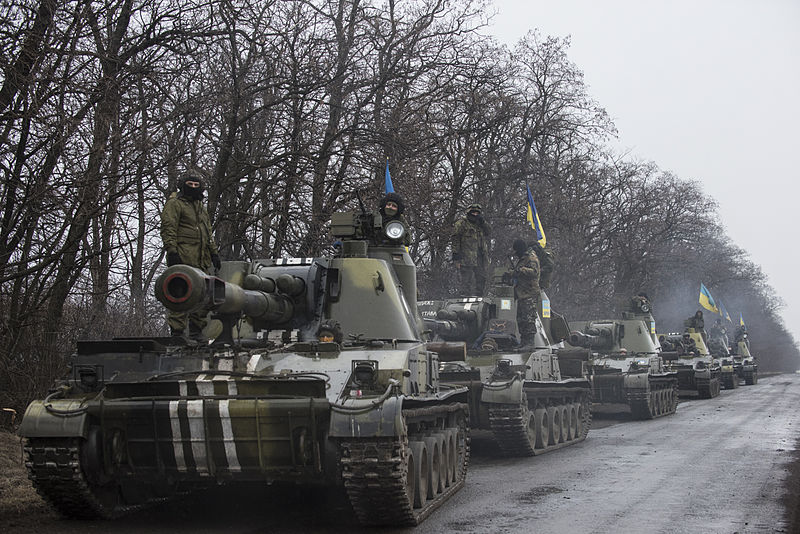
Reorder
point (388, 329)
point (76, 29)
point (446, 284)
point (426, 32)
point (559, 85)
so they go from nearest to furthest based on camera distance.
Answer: point (388, 329) → point (76, 29) → point (426, 32) → point (446, 284) → point (559, 85)

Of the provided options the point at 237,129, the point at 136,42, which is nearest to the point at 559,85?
the point at 237,129

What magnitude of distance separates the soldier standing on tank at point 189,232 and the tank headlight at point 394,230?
2.24m

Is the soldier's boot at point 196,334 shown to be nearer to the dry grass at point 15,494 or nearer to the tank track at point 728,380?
the dry grass at point 15,494

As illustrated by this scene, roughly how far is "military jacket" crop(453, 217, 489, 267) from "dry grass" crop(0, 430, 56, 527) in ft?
27.0

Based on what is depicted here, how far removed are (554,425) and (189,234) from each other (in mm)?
7839

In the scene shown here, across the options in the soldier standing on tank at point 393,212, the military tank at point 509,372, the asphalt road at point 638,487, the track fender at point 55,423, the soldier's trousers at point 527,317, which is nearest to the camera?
the track fender at point 55,423

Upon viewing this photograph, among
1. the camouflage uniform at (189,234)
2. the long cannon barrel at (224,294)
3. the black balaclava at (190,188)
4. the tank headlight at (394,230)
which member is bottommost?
the long cannon barrel at (224,294)

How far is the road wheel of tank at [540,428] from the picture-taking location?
1471 centimetres

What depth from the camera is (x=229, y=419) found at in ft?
24.4

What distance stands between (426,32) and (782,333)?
296 feet

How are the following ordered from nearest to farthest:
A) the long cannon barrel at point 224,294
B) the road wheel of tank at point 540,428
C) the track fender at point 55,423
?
1. the long cannon barrel at point 224,294
2. the track fender at point 55,423
3. the road wheel of tank at point 540,428

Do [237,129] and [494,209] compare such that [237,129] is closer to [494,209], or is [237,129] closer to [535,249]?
[535,249]

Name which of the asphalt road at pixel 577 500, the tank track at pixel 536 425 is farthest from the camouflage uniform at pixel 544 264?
the asphalt road at pixel 577 500

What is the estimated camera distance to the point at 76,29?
12.1m
